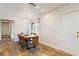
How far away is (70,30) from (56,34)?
0.34 meters

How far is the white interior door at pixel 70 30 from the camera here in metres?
2.31

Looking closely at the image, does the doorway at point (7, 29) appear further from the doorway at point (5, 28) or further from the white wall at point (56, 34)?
the white wall at point (56, 34)

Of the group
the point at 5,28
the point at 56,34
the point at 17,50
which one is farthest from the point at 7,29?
the point at 56,34

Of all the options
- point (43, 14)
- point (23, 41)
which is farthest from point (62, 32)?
point (23, 41)

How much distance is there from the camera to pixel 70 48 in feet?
7.83

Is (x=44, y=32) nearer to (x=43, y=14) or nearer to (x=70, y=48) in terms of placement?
(x=43, y=14)

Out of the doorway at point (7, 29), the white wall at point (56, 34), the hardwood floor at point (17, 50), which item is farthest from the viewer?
the white wall at point (56, 34)

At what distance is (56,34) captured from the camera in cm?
246

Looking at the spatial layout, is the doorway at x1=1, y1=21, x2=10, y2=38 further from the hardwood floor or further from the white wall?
the white wall

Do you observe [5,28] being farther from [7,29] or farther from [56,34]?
[56,34]

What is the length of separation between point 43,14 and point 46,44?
0.71 metres

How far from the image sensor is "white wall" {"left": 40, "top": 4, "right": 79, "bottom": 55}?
230 cm

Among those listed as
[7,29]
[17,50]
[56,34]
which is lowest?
[17,50]

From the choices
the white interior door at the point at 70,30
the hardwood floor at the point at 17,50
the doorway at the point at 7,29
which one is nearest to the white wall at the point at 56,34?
the white interior door at the point at 70,30
